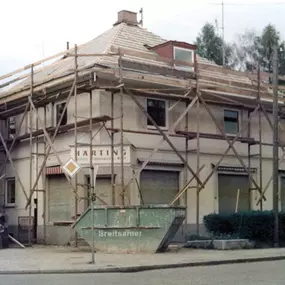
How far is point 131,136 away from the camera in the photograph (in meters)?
22.8

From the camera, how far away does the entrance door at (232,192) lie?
2541 cm

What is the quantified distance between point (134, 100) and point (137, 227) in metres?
5.36

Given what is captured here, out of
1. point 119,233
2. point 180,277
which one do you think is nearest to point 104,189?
point 119,233

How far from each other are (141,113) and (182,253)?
655 cm

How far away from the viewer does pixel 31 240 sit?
947 inches

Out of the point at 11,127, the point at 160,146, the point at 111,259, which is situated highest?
the point at 11,127

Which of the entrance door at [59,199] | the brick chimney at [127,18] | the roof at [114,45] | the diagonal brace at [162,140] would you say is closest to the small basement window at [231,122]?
the diagonal brace at [162,140]

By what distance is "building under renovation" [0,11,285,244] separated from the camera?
22.0 meters

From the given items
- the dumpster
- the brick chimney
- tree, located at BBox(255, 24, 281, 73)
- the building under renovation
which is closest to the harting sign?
the building under renovation

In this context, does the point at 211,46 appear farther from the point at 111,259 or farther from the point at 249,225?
the point at 111,259

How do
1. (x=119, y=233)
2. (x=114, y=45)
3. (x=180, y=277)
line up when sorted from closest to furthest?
1. (x=180, y=277)
2. (x=119, y=233)
3. (x=114, y=45)

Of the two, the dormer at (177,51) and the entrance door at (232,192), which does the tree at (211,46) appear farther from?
the entrance door at (232,192)

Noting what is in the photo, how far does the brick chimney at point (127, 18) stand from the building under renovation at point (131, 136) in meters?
1.35

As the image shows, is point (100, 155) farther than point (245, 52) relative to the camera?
A: No
